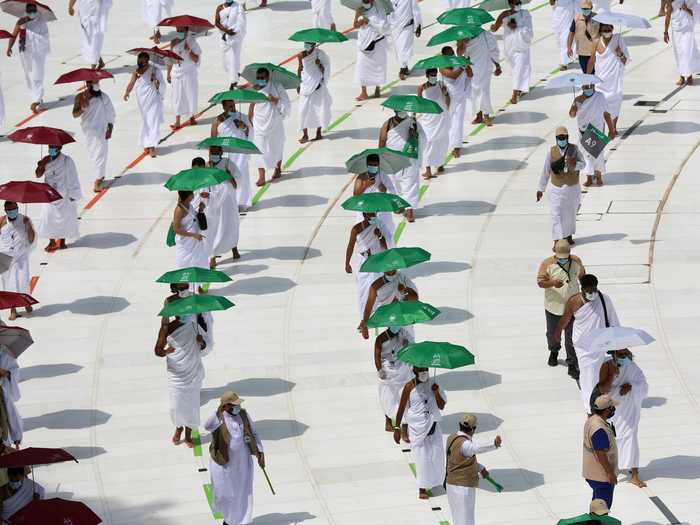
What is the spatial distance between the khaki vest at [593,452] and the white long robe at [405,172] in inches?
318

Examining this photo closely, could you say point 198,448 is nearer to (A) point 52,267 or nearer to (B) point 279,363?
(B) point 279,363

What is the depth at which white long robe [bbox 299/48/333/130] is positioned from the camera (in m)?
28.7

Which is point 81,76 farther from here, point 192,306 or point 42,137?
point 192,306

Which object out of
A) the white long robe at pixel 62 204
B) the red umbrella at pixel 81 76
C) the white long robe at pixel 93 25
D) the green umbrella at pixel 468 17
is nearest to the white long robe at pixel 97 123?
the red umbrella at pixel 81 76

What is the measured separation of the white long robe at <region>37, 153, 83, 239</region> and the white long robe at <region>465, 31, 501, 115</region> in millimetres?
7780

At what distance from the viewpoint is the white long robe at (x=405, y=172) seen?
25.0 metres

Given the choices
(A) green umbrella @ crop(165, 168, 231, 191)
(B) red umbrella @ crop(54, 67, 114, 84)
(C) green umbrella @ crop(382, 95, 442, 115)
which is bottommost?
(A) green umbrella @ crop(165, 168, 231, 191)

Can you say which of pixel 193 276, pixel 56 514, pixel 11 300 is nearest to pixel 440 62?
pixel 193 276

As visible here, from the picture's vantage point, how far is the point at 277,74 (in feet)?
87.2

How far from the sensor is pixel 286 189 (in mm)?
27625

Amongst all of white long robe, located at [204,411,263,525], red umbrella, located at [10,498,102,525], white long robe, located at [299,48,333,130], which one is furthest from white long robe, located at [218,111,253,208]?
red umbrella, located at [10,498,102,525]

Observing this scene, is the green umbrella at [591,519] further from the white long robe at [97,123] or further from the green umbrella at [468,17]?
the green umbrella at [468,17]

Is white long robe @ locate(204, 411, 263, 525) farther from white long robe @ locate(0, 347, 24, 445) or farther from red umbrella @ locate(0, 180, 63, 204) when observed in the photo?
red umbrella @ locate(0, 180, 63, 204)

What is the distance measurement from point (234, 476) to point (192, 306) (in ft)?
7.20
